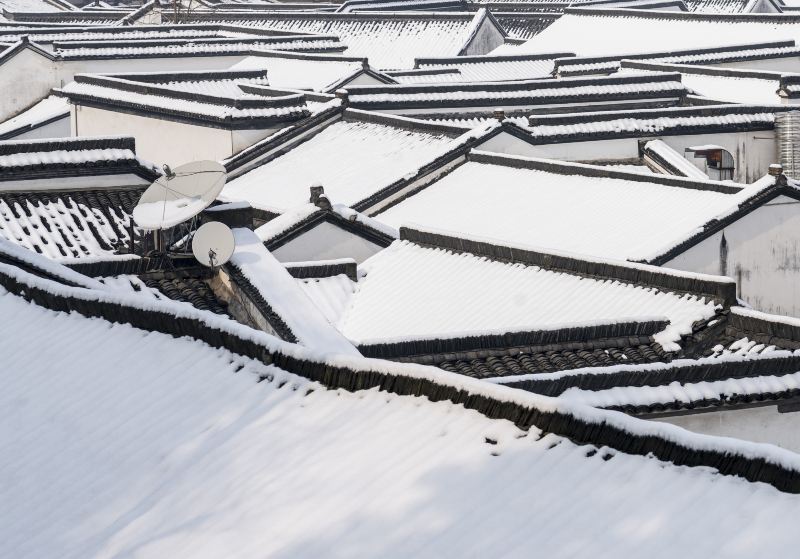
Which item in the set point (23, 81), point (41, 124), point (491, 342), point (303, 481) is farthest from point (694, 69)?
point (303, 481)

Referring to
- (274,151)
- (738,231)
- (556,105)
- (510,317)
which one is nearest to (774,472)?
(510,317)

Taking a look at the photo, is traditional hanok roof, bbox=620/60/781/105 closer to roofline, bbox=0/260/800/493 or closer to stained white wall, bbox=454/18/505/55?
stained white wall, bbox=454/18/505/55

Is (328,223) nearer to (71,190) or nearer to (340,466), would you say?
(71,190)

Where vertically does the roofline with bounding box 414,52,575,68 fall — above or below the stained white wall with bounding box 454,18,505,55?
above

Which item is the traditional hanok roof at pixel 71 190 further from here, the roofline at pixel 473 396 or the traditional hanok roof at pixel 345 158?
the roofline at pixel 473 396

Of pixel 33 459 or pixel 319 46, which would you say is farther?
pixel 319 46

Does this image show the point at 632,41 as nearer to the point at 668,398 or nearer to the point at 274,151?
the point at 274,151

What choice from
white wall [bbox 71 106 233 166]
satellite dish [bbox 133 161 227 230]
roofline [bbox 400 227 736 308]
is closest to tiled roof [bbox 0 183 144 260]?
satellite dish [bbox 133 161 227 230]
